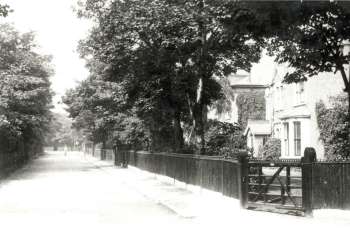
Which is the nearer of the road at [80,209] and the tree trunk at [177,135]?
the road at [80,209]

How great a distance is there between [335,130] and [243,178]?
16.5 m

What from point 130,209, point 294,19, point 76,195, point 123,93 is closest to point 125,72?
point 123,93

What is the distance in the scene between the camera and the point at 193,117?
2270cm

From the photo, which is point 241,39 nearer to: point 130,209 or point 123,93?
point 130,209

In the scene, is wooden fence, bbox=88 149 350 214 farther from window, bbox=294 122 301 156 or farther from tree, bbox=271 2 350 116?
window, bbox=294 122 301 156

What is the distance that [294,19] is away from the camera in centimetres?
1210

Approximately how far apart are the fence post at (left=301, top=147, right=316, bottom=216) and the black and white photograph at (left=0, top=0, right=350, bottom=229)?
0.02 m

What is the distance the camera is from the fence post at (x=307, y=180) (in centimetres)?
1158

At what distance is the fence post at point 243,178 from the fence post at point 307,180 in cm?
176

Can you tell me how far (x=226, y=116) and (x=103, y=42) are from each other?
30.9 m

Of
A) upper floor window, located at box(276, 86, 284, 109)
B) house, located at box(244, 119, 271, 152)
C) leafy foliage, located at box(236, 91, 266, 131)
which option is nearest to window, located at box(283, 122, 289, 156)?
upper floor window, located at box(276, 86, 284, 109)

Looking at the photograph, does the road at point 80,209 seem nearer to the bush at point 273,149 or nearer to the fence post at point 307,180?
the fence post at point 307,180

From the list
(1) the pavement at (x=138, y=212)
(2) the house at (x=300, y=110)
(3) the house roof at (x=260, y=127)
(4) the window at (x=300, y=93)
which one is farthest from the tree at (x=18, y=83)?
(3) the house roof at (x=260, y=127)

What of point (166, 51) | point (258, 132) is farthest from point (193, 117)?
point (258, 132)
